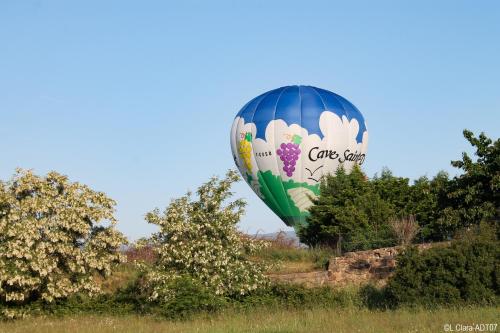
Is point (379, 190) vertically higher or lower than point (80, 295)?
higher

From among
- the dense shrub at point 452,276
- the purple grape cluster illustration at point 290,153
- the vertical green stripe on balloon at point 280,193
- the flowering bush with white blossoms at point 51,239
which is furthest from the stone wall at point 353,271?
the vertical green stripe on balloon at point 280,193

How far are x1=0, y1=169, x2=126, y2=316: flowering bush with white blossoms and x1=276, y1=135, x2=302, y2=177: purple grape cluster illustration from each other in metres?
17.2

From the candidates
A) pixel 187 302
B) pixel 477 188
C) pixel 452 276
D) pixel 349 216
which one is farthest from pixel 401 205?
pixel 187 302

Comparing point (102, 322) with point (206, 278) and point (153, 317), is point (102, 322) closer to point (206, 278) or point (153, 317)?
point (153, 317)

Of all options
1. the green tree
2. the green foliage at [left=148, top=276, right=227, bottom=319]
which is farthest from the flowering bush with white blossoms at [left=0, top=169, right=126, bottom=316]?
the green tree

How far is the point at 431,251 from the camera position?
22844 mm

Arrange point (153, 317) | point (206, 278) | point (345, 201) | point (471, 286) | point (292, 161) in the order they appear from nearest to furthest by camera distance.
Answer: point (471, 286) → point (153, 317) → point (206, 278) → point (345, 201) → point (292, 161)

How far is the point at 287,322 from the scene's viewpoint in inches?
784

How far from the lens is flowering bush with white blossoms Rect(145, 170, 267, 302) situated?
24484 millimetres

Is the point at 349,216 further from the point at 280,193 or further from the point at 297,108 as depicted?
the point at 297,108

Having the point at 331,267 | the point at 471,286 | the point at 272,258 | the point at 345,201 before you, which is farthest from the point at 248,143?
the point at 471,286

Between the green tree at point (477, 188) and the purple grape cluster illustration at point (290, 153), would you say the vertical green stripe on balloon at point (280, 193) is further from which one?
the green tree at point (477, 188)

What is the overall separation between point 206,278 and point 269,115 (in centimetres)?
1881

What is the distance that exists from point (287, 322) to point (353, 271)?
7242 mm
